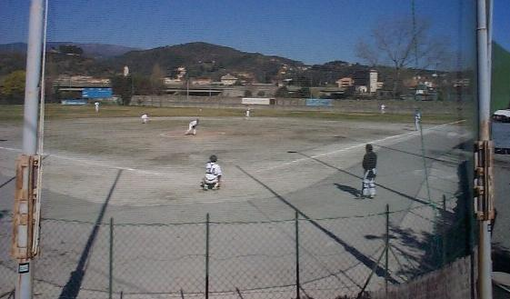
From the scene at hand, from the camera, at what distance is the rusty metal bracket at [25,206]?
183 cm

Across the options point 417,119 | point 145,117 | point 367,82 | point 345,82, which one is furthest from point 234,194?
point 417,119

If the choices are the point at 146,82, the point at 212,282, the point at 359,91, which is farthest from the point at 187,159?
the point at 359,91

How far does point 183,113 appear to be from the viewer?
113 inches

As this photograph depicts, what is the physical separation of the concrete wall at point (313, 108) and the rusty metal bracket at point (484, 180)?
0.81m

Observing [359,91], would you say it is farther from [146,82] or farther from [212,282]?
[212,282]

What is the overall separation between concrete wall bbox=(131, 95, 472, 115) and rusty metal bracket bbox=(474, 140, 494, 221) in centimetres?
81

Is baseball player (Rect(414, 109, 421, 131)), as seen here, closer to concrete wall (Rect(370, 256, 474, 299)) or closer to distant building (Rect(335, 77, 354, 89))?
distant building (Rect(335, 77, 354, 89))

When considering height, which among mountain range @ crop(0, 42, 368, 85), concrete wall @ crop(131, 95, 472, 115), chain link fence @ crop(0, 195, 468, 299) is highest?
mountain range @ crop(0, 42, 368, 85)

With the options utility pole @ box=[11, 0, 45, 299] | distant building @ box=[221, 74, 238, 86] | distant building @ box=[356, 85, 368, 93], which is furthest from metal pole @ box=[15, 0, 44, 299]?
distant building @ box=[356, 85, 368, 93]

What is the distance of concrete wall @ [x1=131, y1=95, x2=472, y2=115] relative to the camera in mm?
2701

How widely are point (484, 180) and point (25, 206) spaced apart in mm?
2346

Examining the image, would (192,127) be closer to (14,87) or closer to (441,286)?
(14,87)

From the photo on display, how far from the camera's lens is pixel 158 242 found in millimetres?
3994

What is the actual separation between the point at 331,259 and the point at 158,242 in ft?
5.04
